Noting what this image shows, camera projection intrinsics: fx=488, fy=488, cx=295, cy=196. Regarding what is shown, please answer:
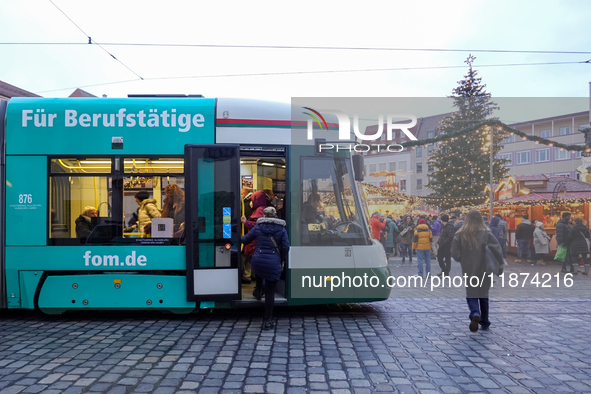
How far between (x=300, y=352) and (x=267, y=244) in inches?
64.5

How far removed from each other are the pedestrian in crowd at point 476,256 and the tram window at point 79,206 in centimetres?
495

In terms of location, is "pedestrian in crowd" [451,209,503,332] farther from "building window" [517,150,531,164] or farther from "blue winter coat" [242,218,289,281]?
"building window" [517,150,531,164]

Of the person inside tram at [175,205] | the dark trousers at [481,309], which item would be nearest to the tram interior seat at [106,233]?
the person inside tram at [175,205]

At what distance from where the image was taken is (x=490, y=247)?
671cm

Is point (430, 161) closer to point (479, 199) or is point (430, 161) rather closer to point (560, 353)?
point (479, 199)

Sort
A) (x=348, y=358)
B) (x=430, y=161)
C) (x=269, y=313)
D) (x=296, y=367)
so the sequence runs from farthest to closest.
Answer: (x=430, y=161), (x=269, y=313), (x=348, y=358), (x=296, y=367)

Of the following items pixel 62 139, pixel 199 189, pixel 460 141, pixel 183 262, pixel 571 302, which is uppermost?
pixel 460 141

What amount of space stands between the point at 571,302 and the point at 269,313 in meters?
5.81

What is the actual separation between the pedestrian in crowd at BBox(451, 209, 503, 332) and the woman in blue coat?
96.7 inches

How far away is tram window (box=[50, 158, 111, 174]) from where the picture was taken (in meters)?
6.86

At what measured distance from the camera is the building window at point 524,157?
1665 inches

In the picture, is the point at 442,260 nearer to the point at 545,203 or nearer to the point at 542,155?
the point at 545,203

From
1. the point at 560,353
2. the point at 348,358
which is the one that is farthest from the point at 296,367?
the point at 560,353

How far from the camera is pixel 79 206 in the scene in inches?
267
